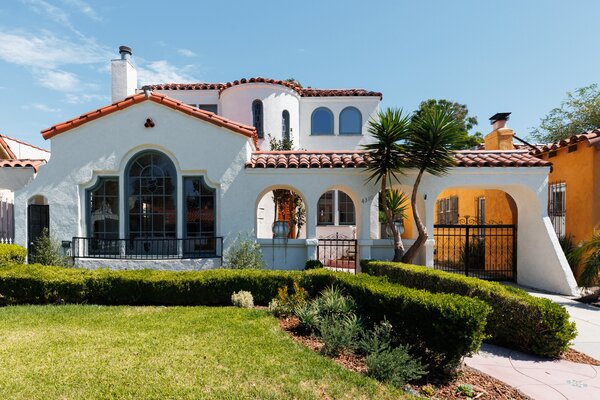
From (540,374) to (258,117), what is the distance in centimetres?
1631

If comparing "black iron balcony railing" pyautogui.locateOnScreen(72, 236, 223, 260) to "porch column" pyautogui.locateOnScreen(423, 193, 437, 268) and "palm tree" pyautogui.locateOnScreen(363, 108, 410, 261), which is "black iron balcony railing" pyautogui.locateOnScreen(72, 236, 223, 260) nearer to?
"palm tree" pyautogui.locateOnScreen(363, 108, 410, 261)

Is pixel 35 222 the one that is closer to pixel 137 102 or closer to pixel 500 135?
pixel 137 102

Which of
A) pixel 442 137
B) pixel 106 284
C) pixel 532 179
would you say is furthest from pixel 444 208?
pixel 106 284

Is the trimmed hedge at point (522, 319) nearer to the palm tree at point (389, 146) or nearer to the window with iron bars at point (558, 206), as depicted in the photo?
the palm tree at point (389, 146)

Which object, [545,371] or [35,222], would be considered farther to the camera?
[35,222]

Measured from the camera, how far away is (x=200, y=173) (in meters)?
11.7

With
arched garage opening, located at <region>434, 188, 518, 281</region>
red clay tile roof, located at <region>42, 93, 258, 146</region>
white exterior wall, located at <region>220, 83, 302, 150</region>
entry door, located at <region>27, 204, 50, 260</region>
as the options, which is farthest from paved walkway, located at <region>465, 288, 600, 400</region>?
white exterior wall, located at <region>220, 83, 302, 150</region>

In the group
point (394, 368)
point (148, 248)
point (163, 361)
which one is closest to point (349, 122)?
point (148, 248)

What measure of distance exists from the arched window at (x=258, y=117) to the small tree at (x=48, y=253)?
10556 millimetres

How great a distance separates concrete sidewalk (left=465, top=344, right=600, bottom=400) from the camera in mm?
4598

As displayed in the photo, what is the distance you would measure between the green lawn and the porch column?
6412mm

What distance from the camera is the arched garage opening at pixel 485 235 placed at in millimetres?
12891

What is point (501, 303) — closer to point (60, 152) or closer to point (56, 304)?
point (56, 304)

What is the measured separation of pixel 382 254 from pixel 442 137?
14.2 feet
